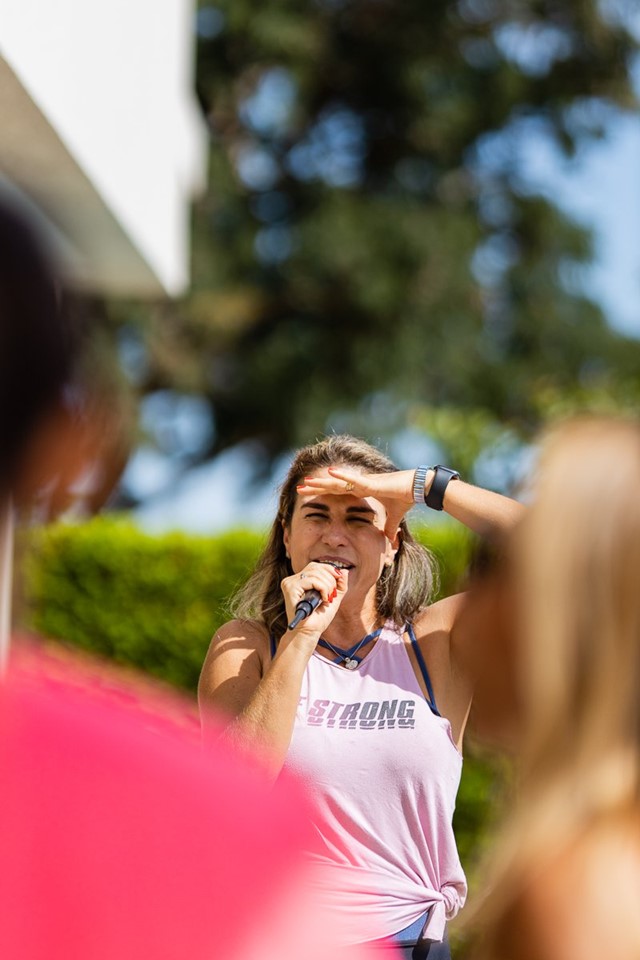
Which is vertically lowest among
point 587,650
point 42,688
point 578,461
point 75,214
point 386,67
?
point 42,688

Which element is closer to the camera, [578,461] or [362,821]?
[578,461]

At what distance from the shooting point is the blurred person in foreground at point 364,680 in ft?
7.97

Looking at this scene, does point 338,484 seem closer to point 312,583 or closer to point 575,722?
point 312,583

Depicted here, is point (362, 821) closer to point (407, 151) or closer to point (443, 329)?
point (443, 329)

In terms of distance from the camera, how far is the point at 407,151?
16.5 meters

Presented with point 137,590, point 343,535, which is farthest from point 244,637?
point 137,590

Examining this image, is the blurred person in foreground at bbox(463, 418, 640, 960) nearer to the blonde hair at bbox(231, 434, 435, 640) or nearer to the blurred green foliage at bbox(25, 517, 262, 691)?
the blonde hair at bbox(231, 434, 435, 640)

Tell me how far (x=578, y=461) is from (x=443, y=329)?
14.5m

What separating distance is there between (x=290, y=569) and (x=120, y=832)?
204 cm

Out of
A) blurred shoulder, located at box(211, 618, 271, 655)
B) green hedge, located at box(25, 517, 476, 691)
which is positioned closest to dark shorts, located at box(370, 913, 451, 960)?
blurred shoulder, located at box(211, 618, 271, 655)

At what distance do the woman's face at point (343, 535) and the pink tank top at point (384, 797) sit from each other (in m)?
0.30

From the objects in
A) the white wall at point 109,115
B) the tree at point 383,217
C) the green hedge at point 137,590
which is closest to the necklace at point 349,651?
the white wall at point 109,115

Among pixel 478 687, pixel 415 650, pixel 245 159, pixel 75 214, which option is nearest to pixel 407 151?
pixel 245 159

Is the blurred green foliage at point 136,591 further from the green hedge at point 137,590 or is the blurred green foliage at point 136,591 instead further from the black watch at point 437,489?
the black watch at point 437,489
